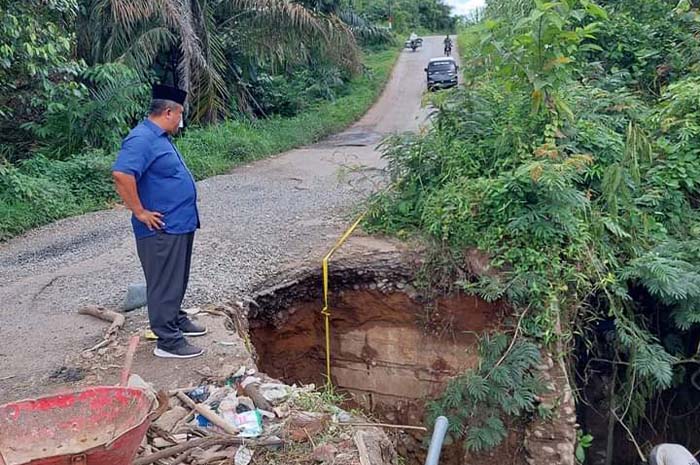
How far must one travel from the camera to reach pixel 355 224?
7148 millimetres

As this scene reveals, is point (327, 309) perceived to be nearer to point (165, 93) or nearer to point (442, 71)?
point (165, 93)

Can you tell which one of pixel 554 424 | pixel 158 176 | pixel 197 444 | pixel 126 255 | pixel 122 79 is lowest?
pixel 554 424

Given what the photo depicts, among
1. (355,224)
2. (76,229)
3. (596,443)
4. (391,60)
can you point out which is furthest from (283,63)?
(391,60)

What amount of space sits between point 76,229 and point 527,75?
6126 millimetres

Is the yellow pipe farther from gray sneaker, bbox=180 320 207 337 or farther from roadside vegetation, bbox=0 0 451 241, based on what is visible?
roadside vegetation, bbox=0 0 451 241

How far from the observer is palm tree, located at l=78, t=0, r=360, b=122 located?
1198 centimetres

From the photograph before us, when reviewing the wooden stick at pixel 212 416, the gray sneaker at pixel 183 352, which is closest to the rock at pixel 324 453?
the wooden stick at pixel 212 416

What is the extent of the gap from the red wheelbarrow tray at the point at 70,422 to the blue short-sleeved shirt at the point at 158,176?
4.81ft

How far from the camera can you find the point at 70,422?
293 cm

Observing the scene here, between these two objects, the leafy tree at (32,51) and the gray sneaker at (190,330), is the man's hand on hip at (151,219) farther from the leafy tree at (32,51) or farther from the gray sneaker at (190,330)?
the leafy tree at (32,51)

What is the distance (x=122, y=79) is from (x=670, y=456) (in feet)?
31.9

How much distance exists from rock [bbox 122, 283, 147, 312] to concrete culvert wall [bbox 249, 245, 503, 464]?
0.96 meters

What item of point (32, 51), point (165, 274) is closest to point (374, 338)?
point (165, 274)

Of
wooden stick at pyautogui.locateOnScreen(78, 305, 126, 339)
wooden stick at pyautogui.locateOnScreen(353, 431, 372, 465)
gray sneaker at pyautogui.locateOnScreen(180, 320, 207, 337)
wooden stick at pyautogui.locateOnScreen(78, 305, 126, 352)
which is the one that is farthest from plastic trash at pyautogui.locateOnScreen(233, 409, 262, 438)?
wooden stick at pyautogui.locateOnScreen(78, 305, 126, 339)
